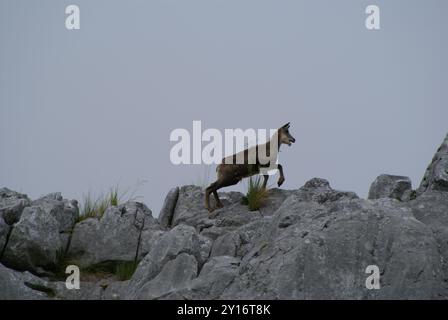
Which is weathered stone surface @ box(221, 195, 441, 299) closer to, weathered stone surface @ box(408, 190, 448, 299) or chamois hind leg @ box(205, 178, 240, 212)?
weathered stone surface @ box(408, 190, 448, 299)

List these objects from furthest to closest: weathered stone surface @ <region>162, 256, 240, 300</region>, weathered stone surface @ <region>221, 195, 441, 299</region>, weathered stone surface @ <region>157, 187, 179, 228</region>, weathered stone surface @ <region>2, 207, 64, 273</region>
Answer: weathered stone surface @ <region>157, 187, 179, 228</region>
weathered stone surface @ <region>2, 207, 64, 273</region>
weathered stone surface @ <region>162, 256, 240, 300</region>
weathered stone surface @ <region>221, 195, 441, 299</region>

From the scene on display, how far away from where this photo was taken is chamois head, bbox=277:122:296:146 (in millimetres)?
16078

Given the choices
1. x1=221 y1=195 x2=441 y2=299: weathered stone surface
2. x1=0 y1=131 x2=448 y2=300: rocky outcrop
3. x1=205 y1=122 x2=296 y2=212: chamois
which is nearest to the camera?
x1=221 y1=195 x2=441 y2=299: weathered stone surface

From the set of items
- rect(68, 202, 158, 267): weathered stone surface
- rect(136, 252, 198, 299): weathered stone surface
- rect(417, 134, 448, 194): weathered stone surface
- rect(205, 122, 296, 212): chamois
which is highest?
rect(417, 134, 448, 194): weathered stone surface

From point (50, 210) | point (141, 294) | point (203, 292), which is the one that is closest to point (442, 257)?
point (203, 292)

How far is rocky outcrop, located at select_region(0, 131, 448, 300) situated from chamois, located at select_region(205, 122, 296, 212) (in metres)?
2.10

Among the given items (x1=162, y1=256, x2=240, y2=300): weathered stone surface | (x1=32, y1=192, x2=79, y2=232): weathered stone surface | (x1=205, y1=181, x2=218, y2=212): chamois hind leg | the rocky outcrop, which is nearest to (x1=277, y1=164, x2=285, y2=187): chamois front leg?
the rocky outcrop

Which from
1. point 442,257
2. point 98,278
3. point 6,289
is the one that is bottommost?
point 98,278

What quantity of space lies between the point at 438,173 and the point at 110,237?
7016 mm

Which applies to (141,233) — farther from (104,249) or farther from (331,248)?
(331,248)

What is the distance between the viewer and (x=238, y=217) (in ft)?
44.1

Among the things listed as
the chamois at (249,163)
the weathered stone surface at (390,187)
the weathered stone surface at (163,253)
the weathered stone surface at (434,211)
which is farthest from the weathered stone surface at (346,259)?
the chamois at (249,163)

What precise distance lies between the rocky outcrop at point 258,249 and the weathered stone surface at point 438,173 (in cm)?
3

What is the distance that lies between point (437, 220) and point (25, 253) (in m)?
7.66
